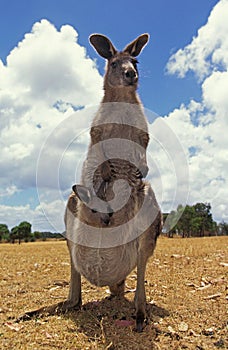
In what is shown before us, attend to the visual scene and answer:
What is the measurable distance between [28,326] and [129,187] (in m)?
2.01

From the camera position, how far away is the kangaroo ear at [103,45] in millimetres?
5953

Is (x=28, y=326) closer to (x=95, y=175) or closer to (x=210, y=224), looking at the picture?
(x=95, y=175)

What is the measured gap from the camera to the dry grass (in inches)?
167

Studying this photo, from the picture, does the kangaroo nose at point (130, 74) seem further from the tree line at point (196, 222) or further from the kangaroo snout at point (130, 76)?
the tree line at point (196, 222)

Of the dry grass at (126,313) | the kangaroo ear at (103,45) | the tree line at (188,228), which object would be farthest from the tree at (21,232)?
the kangaroo ear at (103,45)

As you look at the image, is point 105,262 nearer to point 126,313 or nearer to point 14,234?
point 126,313

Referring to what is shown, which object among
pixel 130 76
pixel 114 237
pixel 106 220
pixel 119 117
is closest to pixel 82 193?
pixel 106 220

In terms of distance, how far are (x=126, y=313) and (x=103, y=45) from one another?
3.83 metres

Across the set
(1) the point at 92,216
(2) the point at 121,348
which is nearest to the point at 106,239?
(1) the point at 92,216

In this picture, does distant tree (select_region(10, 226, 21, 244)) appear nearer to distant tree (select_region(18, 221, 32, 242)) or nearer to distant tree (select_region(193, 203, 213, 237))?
distant tree (select_region(18, 221, 32, 242))

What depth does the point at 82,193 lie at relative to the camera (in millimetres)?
4844

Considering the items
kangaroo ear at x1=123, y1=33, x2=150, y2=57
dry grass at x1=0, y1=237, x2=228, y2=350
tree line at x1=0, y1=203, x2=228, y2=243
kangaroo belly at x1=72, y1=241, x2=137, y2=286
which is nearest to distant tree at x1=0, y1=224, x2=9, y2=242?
tree line at x1=0, y1=203, x2=228, y2=243

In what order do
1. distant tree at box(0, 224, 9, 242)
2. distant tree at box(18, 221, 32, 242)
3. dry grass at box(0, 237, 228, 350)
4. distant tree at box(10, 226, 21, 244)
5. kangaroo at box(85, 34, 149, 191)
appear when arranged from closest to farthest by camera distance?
1. dry grass at box(0, 237, 228, 350)
2. kangaroo at box(85, 34, 149, 191)
3. distant tree at box(10, 226, 21, 244)
4. distant tree at box(18, 221, 32, 242)
5. distant tree at box(0, 224, 9, 242)

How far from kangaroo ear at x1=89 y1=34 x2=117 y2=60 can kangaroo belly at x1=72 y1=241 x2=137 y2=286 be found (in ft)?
9.65
